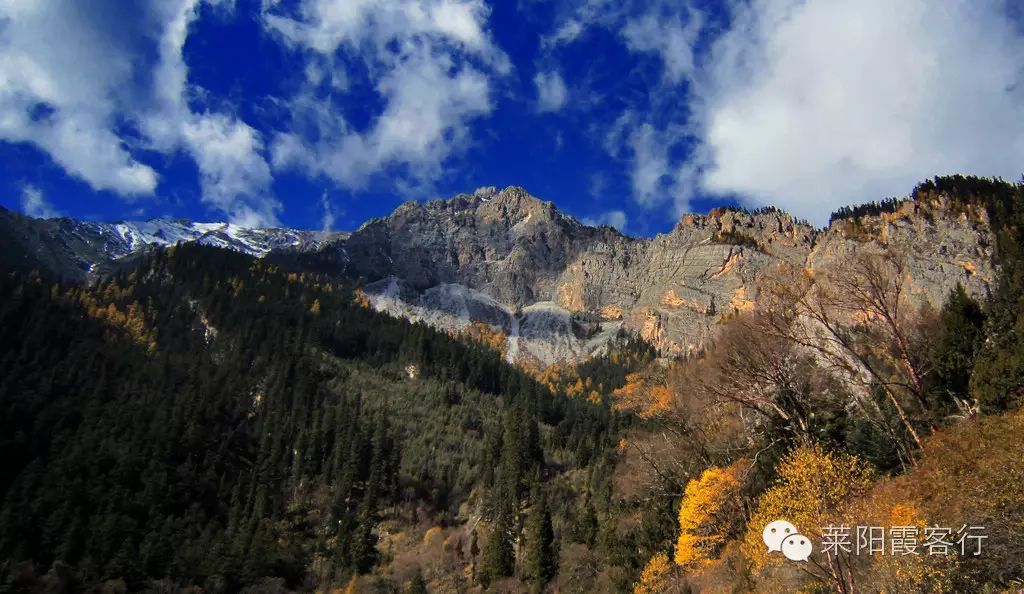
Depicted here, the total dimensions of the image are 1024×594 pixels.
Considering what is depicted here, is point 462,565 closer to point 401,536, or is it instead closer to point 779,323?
point 401,536

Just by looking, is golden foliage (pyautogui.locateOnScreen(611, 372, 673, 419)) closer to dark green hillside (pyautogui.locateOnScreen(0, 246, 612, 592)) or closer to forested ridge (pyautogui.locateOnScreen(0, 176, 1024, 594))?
forested ridge (pyautogui.locateOnScreen(0, 176, 1024, 594))

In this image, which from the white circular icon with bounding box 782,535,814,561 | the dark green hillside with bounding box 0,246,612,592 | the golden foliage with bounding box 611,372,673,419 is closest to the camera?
the white circular icon with bounding box 782,535,814,561

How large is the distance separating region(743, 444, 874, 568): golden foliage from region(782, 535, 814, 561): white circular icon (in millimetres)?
5117

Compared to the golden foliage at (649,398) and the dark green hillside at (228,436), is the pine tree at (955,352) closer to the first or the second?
the golden foliage at (649,398)

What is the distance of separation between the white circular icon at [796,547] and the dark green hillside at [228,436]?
58796 mm

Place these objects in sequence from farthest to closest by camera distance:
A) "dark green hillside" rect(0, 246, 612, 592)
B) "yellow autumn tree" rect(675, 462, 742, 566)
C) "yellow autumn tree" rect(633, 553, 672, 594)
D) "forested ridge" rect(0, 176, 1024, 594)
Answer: "dark green hillside" rect(0, 246, 612, 592) → "yellow autumn tree" rect(633, 553, 672, 594) → "yellow autumn tree" rect(675, 462, 742, 566) → "forested ridge" rect(0, 176, 1024, 594)

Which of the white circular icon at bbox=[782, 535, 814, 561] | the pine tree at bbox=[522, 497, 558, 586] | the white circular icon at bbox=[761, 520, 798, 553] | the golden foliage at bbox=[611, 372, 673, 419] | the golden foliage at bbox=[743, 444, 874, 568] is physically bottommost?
the pine tree at bbox=[522, 497, 558, 586]

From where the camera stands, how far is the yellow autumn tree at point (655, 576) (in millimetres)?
40031

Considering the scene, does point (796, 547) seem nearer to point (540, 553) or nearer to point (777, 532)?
point (777, 532)

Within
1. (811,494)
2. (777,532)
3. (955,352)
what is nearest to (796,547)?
(777,532)

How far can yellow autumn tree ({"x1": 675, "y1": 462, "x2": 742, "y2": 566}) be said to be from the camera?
3731 cm

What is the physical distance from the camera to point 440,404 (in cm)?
12569

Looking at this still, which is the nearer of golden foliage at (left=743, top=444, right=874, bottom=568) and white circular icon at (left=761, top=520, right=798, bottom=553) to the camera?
white circular icon at (left=761, top=520, right=798, bottom=553)

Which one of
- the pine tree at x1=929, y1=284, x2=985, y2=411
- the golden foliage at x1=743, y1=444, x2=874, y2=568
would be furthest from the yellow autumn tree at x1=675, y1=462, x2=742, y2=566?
the pine tree at x1=929, y1=284, x2=985, y2=411
